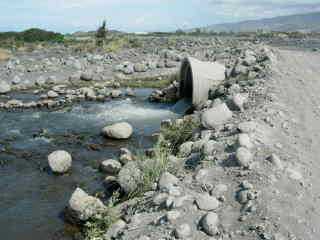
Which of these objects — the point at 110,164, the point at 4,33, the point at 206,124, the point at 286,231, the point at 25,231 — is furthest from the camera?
the point at 4,33

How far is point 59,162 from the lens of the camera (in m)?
12.1

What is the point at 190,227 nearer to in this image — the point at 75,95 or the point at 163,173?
the point at 163,173

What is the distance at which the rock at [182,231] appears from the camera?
6.86 m

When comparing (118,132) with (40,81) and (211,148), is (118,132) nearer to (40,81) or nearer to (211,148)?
(211,148)

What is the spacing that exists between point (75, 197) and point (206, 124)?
12.4 ft

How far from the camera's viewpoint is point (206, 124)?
36.7 feet

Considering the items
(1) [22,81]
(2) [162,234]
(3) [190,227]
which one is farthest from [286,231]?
(1) [22,81]

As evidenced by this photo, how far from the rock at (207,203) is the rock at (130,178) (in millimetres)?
2370

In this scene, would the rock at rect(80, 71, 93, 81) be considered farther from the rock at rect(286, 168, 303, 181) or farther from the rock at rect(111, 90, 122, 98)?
the rock at rect(286, 168, 303, 181)

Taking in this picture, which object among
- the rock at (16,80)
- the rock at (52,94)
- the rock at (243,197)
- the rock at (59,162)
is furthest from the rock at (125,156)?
the rock at (16,80)

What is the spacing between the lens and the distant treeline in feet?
200

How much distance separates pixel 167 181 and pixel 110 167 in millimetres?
3595

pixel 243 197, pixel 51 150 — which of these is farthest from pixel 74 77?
pixel 243 197

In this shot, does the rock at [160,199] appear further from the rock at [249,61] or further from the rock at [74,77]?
the rock at [74,77]
